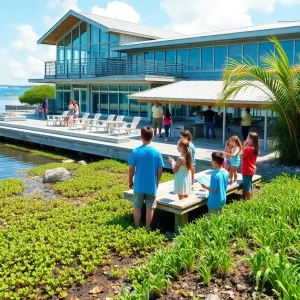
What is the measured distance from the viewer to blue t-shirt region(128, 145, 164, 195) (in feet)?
20.9

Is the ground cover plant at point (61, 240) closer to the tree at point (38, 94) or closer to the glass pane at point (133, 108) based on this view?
the glass pane at point (133, 108)

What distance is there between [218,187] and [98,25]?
79.5 feet

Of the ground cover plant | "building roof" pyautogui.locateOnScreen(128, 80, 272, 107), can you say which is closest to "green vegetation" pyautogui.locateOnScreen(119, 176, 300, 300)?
the ground cover plant

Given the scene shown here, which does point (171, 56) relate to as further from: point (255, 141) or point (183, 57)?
point (255, 141)

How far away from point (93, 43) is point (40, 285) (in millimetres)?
27204

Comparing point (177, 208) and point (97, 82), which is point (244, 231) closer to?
point (177, 208)

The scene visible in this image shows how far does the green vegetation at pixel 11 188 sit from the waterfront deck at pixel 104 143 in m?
4.74

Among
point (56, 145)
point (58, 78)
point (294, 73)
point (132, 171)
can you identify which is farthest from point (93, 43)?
point (132, 171)

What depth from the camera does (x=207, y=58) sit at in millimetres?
24469

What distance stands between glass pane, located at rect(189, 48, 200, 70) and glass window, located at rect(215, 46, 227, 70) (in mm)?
1395

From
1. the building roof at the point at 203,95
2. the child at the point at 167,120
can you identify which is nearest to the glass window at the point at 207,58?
the building roof at the point at 203,95

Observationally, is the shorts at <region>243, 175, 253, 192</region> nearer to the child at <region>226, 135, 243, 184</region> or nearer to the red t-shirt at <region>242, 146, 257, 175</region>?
the red t-shirt at <region>242, 146, 257, 175</region>

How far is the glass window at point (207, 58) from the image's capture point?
24203 mm

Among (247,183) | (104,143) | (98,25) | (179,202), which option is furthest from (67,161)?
(98,25)
